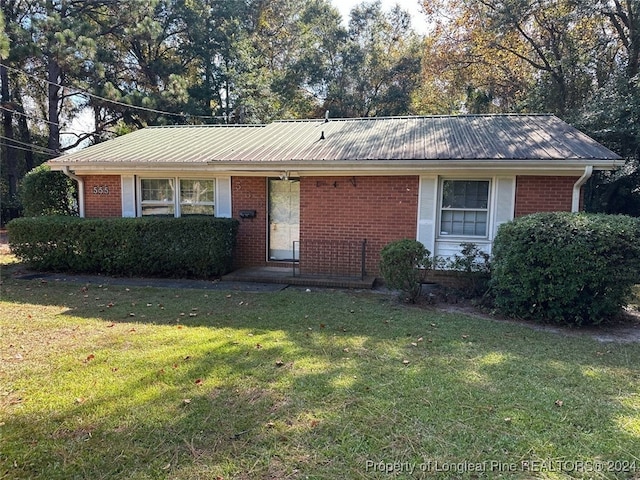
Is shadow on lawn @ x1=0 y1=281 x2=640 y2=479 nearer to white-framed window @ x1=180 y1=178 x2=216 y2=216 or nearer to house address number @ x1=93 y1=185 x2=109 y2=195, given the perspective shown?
white-framed window @ x1=180 y1=178 x2=216 y2=216

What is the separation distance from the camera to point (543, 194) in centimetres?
801

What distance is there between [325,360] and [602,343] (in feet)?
11.8

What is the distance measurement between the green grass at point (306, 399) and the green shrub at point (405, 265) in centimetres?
116

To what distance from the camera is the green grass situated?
2.58m

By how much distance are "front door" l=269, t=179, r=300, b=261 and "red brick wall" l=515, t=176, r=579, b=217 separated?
4864 mm

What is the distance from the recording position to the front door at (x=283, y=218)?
9781mm

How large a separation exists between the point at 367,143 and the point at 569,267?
210 inches

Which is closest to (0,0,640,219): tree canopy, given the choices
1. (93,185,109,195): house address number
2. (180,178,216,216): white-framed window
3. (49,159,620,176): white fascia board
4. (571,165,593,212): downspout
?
(571,165,593,212): downspout

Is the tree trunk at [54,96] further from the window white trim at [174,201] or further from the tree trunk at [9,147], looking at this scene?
the window white trim at [174,201]

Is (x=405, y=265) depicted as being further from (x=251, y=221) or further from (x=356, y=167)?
(x=251, y=221)

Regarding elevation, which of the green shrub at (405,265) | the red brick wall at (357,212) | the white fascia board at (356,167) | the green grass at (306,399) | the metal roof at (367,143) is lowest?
the green grass at (306,399)

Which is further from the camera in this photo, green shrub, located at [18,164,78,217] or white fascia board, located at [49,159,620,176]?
green shrub, located at [18,164,78,217]

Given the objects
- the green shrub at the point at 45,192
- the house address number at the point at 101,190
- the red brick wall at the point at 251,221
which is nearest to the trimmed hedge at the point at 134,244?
the red brick wall at the point at 251,221

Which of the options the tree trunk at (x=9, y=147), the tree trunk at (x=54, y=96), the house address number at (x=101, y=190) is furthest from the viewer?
the tree trunk at (x=9, y=147)
